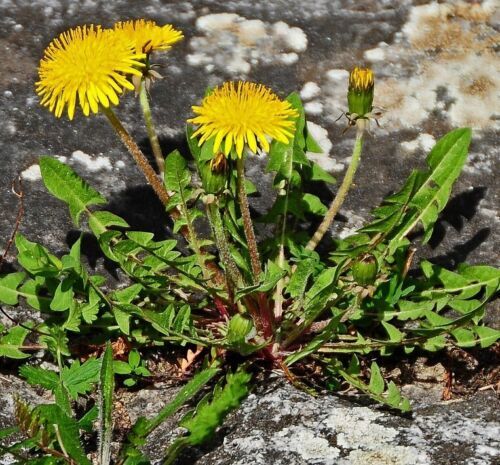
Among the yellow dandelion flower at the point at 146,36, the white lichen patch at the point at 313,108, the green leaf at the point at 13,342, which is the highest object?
the yellow dandelion flower at the point at 146,36

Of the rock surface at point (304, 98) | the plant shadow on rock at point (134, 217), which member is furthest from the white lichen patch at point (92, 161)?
the plant shadow on rock at point (134, 217)

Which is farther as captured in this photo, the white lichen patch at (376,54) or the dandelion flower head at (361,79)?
the white lichen patch at (376,54)

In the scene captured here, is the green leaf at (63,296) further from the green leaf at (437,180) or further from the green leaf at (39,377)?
the green leaf at (437,180)

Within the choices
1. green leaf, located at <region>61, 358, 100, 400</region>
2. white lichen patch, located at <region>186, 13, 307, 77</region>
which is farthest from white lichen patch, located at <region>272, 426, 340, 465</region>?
white lichen patch, located at <region>186, 13, 307, 77</region>

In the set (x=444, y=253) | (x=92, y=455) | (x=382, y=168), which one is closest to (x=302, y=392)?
(x=92, y=455)

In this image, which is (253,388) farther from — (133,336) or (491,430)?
(491,430)

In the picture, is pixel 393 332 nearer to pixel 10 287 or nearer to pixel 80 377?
pixel 80 377

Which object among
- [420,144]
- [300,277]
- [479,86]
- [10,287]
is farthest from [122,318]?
[479,86]
